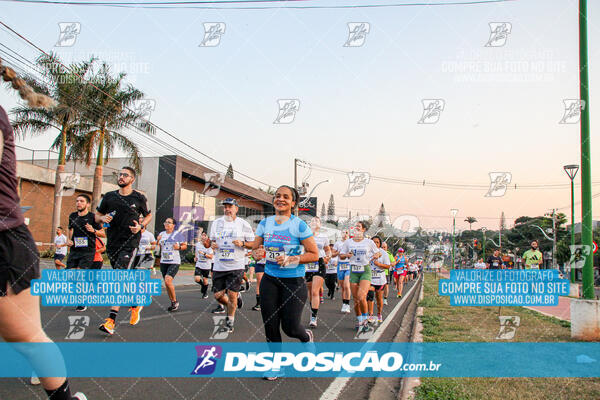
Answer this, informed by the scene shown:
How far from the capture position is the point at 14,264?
92.3 inches

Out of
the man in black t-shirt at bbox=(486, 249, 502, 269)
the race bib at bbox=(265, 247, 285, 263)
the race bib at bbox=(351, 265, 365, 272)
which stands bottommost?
the man in black t-shirt at bbox=(486, 249, 502, 269)

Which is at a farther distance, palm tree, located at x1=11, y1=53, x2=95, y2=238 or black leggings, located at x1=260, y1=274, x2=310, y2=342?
palm tree, located at x1=11, y1=53, x2=95, y2=238

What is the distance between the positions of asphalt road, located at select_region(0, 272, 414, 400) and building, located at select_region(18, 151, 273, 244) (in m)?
17.8

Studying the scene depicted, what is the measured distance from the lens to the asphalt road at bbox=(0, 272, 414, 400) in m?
4.12

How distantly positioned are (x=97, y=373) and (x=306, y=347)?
7.13ft

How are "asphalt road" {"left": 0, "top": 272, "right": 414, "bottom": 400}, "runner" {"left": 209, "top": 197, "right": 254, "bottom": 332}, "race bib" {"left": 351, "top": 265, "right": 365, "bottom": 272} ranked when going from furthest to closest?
"race bib" {"left": 351, "top": 265, "right": 365, "bottom": 272} < "runner" {"left": 209, "top": 197, "right": 254, "bottom": 332} < "asphalt road" {"left": 0, "top": 272, "right": 414, "bottom": 400}

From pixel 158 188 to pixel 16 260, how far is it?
32.6 meters

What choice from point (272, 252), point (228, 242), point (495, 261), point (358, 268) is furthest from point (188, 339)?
point (495, 261)

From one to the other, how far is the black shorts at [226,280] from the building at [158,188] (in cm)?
1986

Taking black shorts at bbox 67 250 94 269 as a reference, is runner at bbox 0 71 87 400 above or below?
above

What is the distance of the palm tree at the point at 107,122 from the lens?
23.6 metres

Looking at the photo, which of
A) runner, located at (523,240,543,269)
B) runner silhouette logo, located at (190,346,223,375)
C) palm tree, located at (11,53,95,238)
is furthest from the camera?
palm tree, located at (11,53,95,238)

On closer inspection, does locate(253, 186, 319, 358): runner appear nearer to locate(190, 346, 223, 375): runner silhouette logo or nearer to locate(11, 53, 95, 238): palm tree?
locate(190, 346, 223, 375): runner silhouette logo

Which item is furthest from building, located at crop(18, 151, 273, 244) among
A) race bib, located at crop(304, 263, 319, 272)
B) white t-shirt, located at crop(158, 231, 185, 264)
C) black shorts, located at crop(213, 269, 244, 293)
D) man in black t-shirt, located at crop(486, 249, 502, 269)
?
man in black t-shirt, located at crop(486, 249, 502, 269)
